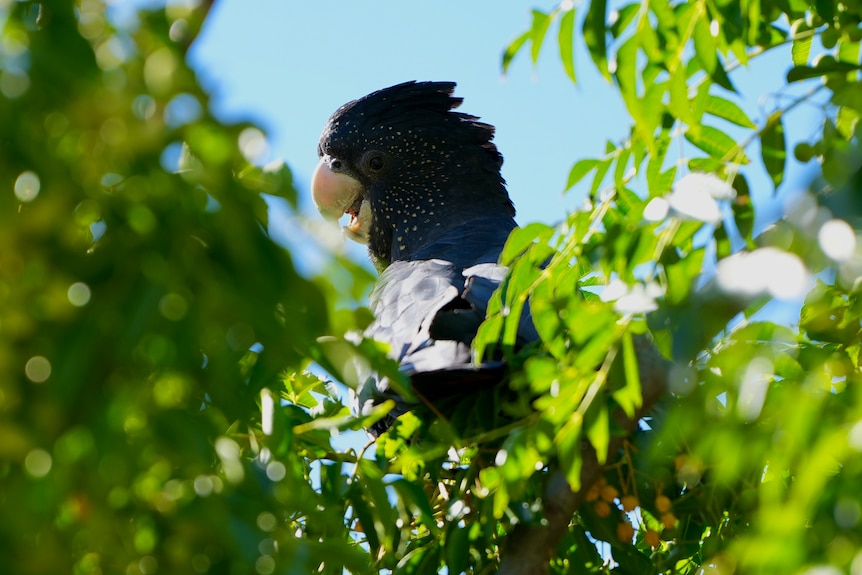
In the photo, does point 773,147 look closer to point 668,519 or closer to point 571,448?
point 571,448

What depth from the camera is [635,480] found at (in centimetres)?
216

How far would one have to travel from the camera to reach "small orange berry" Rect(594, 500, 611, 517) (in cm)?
209

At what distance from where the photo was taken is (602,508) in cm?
209

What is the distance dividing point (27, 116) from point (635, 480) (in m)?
1.45

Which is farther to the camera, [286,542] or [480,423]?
[480,423]

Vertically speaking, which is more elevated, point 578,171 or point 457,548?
point 578,171

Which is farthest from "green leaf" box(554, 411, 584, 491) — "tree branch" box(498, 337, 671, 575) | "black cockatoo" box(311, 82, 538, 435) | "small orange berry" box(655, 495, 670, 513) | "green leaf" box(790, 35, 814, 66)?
"black cockatoo" box(311, 82, 538, 435)

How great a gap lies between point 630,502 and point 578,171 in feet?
2.13

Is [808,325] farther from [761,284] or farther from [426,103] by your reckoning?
[426,103]

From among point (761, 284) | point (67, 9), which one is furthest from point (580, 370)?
point (67, 9)

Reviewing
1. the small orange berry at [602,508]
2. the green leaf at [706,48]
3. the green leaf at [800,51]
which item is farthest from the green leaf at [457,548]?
the green leaf at [800,51]

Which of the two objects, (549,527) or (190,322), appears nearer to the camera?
(190,322)

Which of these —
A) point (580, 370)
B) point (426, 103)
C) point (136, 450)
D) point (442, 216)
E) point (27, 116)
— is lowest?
point (442, 216)

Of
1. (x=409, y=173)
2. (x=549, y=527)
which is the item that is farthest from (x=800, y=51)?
(x=409, y=173)
